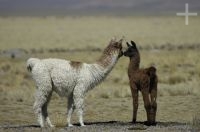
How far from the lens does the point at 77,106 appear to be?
1460 cm

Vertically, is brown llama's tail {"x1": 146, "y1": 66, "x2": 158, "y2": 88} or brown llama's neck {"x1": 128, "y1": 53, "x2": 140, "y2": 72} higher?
brown llama's neck {"x1": 128, "y1": 53, "x2": 140, "y2": 72}

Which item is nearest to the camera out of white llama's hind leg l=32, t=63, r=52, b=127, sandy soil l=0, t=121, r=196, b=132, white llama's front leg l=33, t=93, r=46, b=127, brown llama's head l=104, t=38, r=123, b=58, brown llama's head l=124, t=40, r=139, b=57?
sandy soil l=0, t=121, r=196, b=132

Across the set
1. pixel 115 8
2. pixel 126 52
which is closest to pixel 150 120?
pixel 126 52

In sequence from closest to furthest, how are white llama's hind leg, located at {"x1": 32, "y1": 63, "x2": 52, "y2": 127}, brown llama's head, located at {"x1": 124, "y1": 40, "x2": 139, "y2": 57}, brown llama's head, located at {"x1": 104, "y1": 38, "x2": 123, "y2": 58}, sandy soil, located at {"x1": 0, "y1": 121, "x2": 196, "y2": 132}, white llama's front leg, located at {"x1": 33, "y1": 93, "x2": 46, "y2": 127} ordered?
sandy soil, located at {"x1": 0, "y1": 121, "x2": 196, "y2": 132} → white llama's hind leg, located at {"x1": 32, "y1": 63, "x2": 52, "y2": 127} → white llama's front leg, located at {"x1": 33, "y1": 93, "x2": 46, "y2": 127} → brown llama's head, located at {"x1": 104, "y1": 38, "x2": 123, "y2": 58} → brown llama's head, located at {"x1": 124, "y1": 40, "x2": 139, "y2": 57}

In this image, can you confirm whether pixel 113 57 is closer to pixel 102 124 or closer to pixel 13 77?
pixel 102 124

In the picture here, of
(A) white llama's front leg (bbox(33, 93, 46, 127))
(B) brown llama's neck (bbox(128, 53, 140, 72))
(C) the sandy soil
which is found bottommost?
(C) the sandy soil

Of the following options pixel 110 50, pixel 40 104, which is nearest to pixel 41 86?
pixel 40 104

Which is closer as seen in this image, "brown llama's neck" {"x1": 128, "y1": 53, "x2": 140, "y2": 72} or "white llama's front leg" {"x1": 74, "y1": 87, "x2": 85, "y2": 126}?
"white llama's front leg" {"x1": 74, "y1": 87, "x2": 85, "y2": 126}

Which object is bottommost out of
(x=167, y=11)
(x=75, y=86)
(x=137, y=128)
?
(x=137, y=128)

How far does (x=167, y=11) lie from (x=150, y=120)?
535 ft

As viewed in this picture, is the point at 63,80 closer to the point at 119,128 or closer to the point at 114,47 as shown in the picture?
the point at 114,47

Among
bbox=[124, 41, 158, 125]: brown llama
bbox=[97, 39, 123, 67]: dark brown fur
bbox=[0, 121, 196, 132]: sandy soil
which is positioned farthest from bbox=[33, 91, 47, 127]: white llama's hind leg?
bbox=[124, 41, 158, 125]: brown llama

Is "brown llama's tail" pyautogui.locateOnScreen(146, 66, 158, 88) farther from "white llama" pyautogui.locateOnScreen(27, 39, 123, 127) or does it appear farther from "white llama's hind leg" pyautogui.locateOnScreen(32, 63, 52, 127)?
"white llama's hind leg" pyautogui.locateOnScreen(32, 63, 52, 127)

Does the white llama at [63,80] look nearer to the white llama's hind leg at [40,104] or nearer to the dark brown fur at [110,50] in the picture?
the white llama's hind leg at [40,104]
